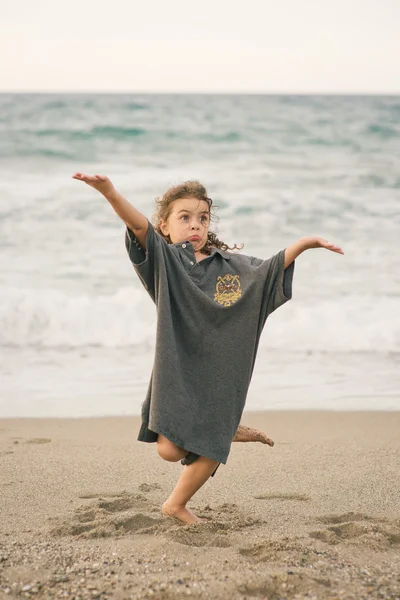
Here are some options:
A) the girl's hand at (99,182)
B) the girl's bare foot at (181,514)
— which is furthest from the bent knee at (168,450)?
the girl's hand at (99,182)

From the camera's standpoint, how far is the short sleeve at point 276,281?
3.38 metres

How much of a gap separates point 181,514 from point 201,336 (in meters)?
0.80

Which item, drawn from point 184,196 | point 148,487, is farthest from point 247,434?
point 184,196

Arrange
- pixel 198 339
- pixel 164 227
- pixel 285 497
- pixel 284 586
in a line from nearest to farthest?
pixel 284 586, pixel 198 339, pixel 164 227, pixel 285 497

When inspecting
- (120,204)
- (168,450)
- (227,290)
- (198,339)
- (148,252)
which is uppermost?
(120,204)

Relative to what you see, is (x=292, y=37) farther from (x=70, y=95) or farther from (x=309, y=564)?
(x=309, y=564)

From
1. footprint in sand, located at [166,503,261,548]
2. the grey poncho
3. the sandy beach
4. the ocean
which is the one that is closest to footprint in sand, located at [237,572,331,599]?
the sandy beach

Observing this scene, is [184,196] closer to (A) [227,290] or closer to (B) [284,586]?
(A) [227,290]

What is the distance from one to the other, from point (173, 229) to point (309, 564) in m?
1.62

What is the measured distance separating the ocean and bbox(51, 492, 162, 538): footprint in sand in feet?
6.55

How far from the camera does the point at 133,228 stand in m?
3.22

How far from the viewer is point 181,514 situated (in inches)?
134

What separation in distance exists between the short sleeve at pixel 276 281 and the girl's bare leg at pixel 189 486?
74cm

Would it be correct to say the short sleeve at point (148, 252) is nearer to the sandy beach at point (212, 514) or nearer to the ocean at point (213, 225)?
the sandy beach at point (212, 514)
